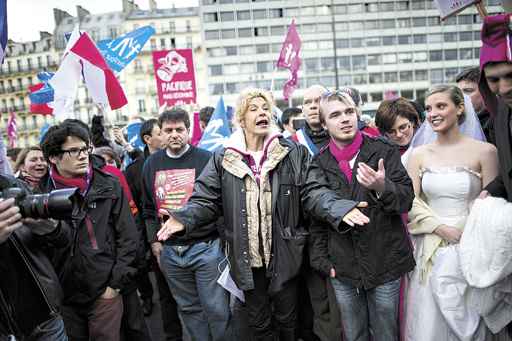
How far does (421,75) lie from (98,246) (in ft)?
201

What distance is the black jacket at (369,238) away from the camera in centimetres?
276

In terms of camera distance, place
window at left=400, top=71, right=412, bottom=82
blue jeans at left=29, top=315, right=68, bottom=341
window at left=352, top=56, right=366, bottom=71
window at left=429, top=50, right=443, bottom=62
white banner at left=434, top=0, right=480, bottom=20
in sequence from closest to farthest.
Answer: blue jeans at left=29, top=315, right=68, bottom=341
white banner at left=434, top=0, right=480, bottom=20
window at left=352, top=56, right=366, bottom=71
window at left=400, top=71, right=412, bottom=82
window at left=429, top=50, right=443, bottom=62

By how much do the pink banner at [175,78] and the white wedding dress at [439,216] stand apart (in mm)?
5945

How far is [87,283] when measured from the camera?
9.79ft

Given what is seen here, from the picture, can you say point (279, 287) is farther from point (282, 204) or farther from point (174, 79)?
point (174, 79)

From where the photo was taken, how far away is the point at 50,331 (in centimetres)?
244

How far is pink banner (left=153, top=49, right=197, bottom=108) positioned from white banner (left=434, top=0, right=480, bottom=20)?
17.1 ft

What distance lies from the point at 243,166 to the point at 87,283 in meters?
1.43

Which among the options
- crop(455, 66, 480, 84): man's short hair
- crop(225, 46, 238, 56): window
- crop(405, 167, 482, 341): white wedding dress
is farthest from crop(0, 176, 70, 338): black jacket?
crop(225, 46, 238, 56): window

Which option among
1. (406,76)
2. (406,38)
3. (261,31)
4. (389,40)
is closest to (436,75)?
(406,76)

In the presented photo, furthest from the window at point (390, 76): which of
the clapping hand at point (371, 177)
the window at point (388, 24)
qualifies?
the clapping hand at point (371, 177)

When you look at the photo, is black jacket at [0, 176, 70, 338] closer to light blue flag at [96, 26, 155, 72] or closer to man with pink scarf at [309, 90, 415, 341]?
man with pink scarf at [309, 90, 415, 341]

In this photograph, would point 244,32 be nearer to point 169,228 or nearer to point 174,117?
point 174,117

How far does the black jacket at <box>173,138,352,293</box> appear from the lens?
9.20 feet
